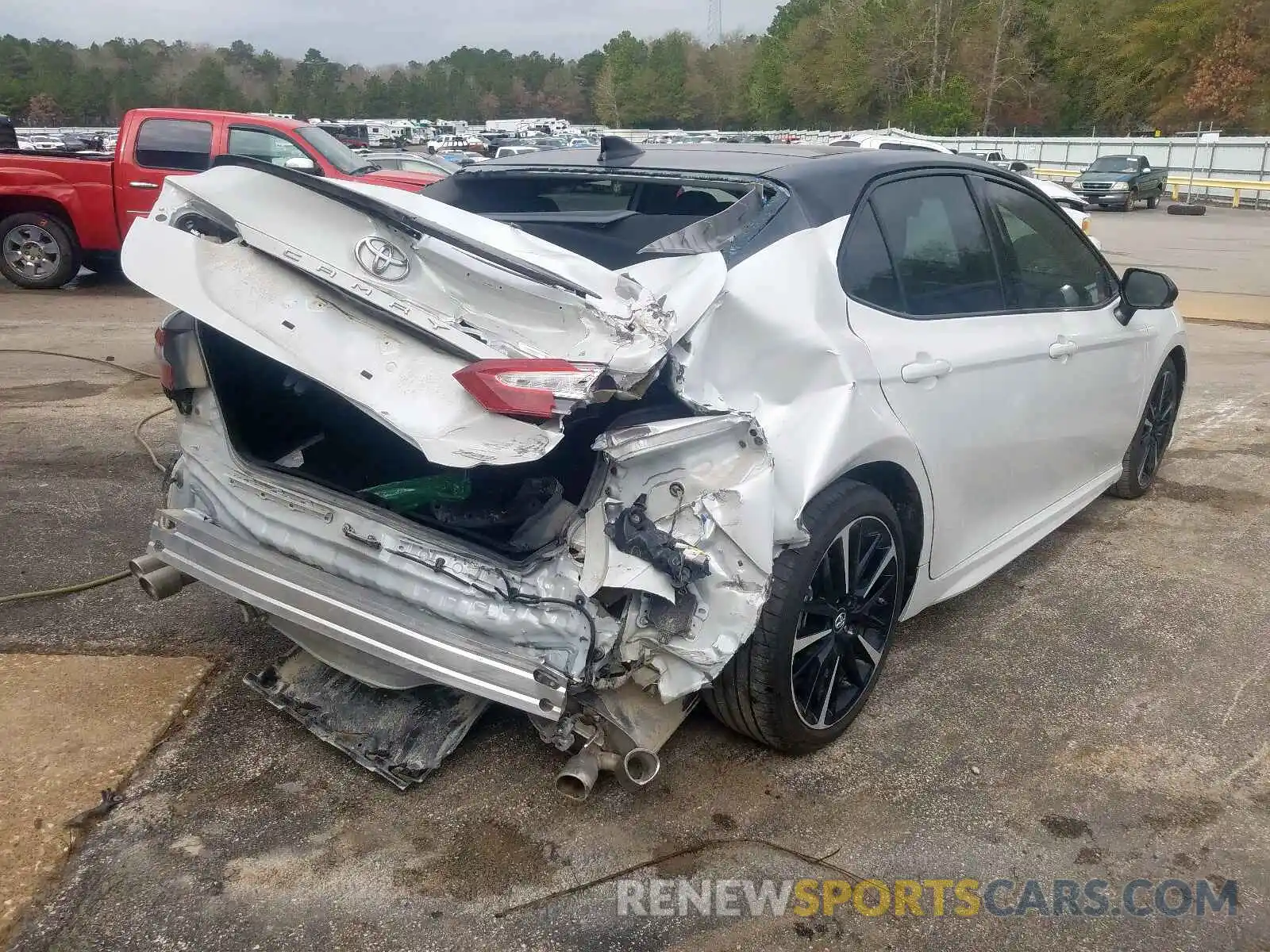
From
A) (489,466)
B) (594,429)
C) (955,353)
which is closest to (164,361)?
(489,466)

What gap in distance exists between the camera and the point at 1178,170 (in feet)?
117

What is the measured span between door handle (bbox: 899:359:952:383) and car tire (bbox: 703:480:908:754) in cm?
39

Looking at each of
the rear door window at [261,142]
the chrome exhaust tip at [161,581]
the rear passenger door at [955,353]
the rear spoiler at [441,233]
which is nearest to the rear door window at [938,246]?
the rear passenger door at [955,353]

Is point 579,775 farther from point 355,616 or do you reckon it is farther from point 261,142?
point 261,142

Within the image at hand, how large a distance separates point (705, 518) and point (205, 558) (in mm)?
1489

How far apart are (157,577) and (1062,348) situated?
3264 mm

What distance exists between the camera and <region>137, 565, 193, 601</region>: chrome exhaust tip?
10.3ft

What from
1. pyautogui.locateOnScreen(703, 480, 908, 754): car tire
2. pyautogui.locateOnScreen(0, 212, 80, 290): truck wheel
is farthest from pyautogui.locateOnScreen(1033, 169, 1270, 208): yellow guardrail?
pyautogui.locateOnScreen(703, 480, 908, 754): car tire

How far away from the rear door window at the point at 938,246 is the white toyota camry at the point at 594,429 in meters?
0.01

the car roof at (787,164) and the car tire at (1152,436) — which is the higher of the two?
the car roof at (787,164)

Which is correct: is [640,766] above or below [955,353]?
below

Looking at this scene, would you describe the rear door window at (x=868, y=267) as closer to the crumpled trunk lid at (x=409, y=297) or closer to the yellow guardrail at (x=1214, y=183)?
the crumpled trunk lid at (x=409, y=297)

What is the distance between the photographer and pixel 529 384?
2.28m

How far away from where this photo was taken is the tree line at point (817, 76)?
58031 millimetres
